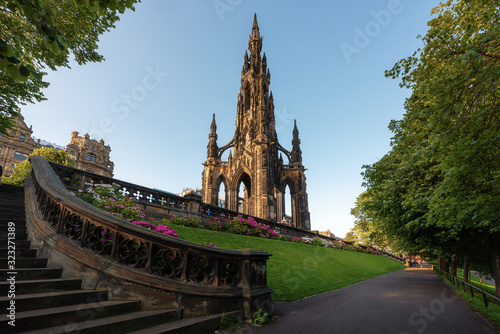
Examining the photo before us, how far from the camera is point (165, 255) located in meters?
4.03

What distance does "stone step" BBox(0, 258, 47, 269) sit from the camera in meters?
3.92

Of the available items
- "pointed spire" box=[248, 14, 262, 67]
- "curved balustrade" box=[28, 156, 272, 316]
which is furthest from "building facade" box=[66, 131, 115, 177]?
"curved balustrade" box=[28, 156, 272, 316]

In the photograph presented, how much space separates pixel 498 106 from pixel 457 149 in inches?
39.5

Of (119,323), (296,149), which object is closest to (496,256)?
(119,323)

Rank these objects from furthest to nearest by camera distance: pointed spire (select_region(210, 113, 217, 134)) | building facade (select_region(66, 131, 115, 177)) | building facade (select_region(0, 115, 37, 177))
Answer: building facade (select_region(66, 131, 115, 177)) < pointed spire (select_region(210, 113, 217, 134)) < building facade (select_region(0, 115, 37, 177))

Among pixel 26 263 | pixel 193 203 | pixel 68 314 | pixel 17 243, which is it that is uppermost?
pixel 193 203

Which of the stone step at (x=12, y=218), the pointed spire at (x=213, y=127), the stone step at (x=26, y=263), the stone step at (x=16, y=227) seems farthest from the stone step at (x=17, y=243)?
the pointed spire at (x=213, y=127)

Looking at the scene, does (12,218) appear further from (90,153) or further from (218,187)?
(90,153)

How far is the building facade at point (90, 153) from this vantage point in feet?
171

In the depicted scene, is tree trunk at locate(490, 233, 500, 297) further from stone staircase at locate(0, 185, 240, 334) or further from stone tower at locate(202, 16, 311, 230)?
stone tower at locate(202, 16, 311, 230)

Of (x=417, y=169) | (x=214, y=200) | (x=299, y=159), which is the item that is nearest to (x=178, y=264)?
(x=417, y=169)

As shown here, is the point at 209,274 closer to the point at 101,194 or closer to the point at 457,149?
the point at 457,149

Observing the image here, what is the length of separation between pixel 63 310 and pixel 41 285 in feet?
2.70

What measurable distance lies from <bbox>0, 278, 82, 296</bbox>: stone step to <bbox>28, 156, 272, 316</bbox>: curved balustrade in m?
0.53
